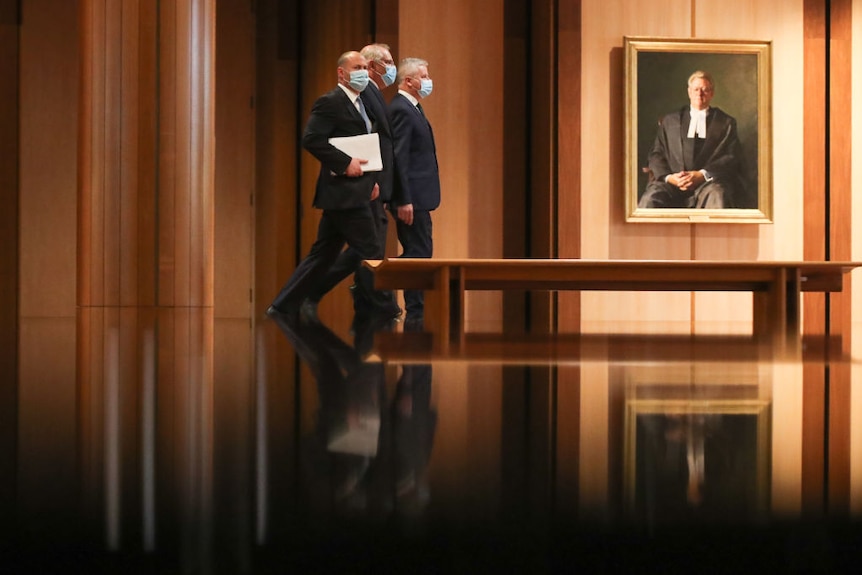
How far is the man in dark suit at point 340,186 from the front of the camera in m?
6.86

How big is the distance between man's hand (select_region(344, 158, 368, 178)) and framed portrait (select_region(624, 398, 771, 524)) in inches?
197

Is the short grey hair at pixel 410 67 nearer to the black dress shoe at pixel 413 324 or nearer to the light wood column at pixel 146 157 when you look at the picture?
the light wood column at pixel 146 157

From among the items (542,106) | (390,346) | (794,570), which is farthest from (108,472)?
(542,106)

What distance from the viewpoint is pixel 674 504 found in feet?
Answer: 3.39

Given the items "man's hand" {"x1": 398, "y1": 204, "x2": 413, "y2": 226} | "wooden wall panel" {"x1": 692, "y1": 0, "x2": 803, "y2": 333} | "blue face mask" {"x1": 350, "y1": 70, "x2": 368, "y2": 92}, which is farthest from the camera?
"wooden wall panel" {"x1": 692, "y1": 0, "x2": 803, "y2": 333}

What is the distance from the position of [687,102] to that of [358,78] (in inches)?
167

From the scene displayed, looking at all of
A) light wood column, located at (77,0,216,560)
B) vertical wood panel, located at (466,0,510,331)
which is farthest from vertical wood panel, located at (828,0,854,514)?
light wood column, located at (77,0,216,560)

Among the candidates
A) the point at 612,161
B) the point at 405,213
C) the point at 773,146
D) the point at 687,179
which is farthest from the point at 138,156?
the point at 773,146

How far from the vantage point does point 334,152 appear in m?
6.90

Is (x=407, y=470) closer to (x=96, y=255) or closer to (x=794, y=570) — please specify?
(x=794, y=570)

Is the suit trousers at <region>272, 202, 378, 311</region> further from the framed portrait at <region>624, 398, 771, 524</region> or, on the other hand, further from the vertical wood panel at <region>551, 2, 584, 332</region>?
the framed portrait at <region>624, 398, 771, 524</region>

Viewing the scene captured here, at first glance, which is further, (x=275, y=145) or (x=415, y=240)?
(x=275, y=145)

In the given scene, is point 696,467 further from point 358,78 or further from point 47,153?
point 47,153

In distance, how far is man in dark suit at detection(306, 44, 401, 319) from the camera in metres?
7.01
